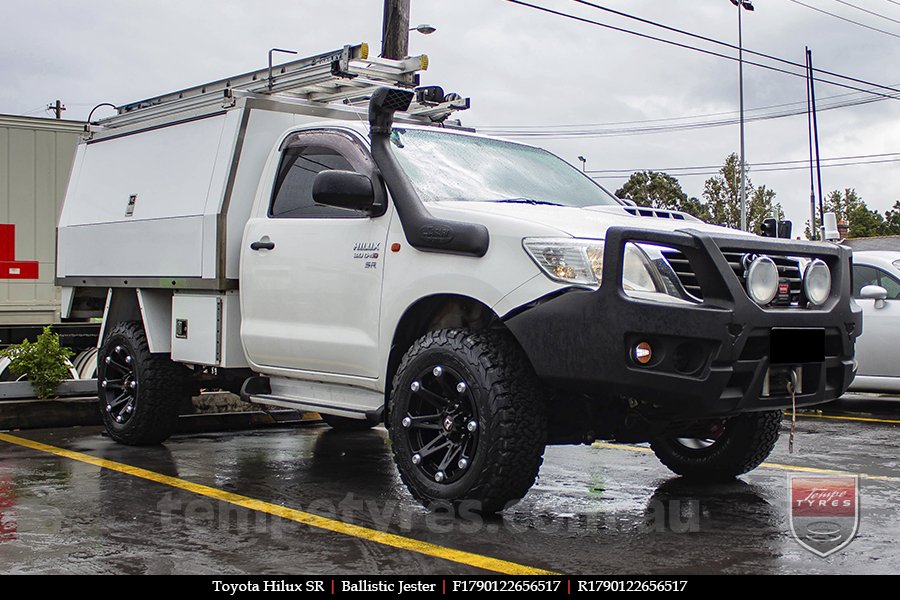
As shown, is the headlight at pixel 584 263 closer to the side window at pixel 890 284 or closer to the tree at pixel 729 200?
the side window at pixel 890 284

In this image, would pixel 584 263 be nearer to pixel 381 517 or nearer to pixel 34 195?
pixel 381 517

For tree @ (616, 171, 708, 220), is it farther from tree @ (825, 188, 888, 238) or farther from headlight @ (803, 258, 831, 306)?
headlight @ (803, 258, 831, 306)

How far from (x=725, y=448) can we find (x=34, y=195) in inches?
330

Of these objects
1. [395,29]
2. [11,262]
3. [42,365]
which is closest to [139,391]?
[42,365]

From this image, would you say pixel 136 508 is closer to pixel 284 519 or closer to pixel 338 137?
pixel 284 519

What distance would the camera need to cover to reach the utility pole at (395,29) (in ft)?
46.5

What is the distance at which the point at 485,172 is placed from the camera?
6.19m

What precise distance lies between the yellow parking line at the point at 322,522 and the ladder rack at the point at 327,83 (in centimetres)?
251

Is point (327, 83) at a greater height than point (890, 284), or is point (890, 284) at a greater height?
point (327, 83)

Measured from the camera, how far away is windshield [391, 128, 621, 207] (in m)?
5.86

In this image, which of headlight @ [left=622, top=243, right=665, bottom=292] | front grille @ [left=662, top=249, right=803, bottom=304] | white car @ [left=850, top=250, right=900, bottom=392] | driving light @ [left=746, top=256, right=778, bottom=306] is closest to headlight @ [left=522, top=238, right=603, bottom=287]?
headlight @ [left=622, top=243, right=665, bottom=292]

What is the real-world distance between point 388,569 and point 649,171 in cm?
6019

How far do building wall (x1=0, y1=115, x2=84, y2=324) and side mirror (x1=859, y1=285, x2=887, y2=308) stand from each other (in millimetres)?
8234

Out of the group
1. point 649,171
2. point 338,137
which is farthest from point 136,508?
point 649,171
